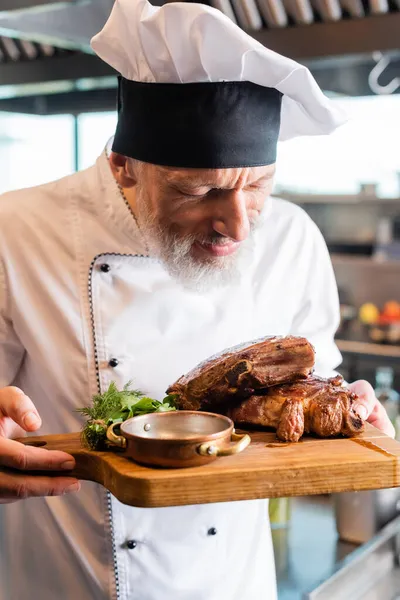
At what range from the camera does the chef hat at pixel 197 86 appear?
1.38 metres

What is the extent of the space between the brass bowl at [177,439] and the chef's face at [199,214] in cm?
34

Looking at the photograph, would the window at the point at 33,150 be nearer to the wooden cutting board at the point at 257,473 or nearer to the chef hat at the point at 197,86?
the chef hat at the point at 197,86

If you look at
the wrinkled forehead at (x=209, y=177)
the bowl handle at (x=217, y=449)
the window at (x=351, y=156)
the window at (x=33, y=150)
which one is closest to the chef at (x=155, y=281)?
the wrinkled forehead at (x=209, y=177)

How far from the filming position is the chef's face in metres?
1.46

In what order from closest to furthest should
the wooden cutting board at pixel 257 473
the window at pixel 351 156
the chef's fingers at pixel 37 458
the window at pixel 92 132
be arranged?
the wooden cutting board at pixel 257 473, the chef's fingers at pixel 37 458, the window at pixel 351 156, the window at pixel 92 132

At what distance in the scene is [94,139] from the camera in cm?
725

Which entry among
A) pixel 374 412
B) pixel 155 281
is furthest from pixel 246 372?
pixel 155 281

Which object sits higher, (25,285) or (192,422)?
(25,285)

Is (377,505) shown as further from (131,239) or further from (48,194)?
(48,194)

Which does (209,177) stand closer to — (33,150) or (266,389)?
(266,389)

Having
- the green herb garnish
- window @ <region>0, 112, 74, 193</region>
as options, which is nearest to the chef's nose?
the green herb garnish

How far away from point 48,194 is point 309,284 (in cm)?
76

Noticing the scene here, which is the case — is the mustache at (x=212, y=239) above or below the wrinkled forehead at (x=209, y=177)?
below

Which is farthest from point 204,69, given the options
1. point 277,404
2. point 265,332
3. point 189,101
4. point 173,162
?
point 265,332
